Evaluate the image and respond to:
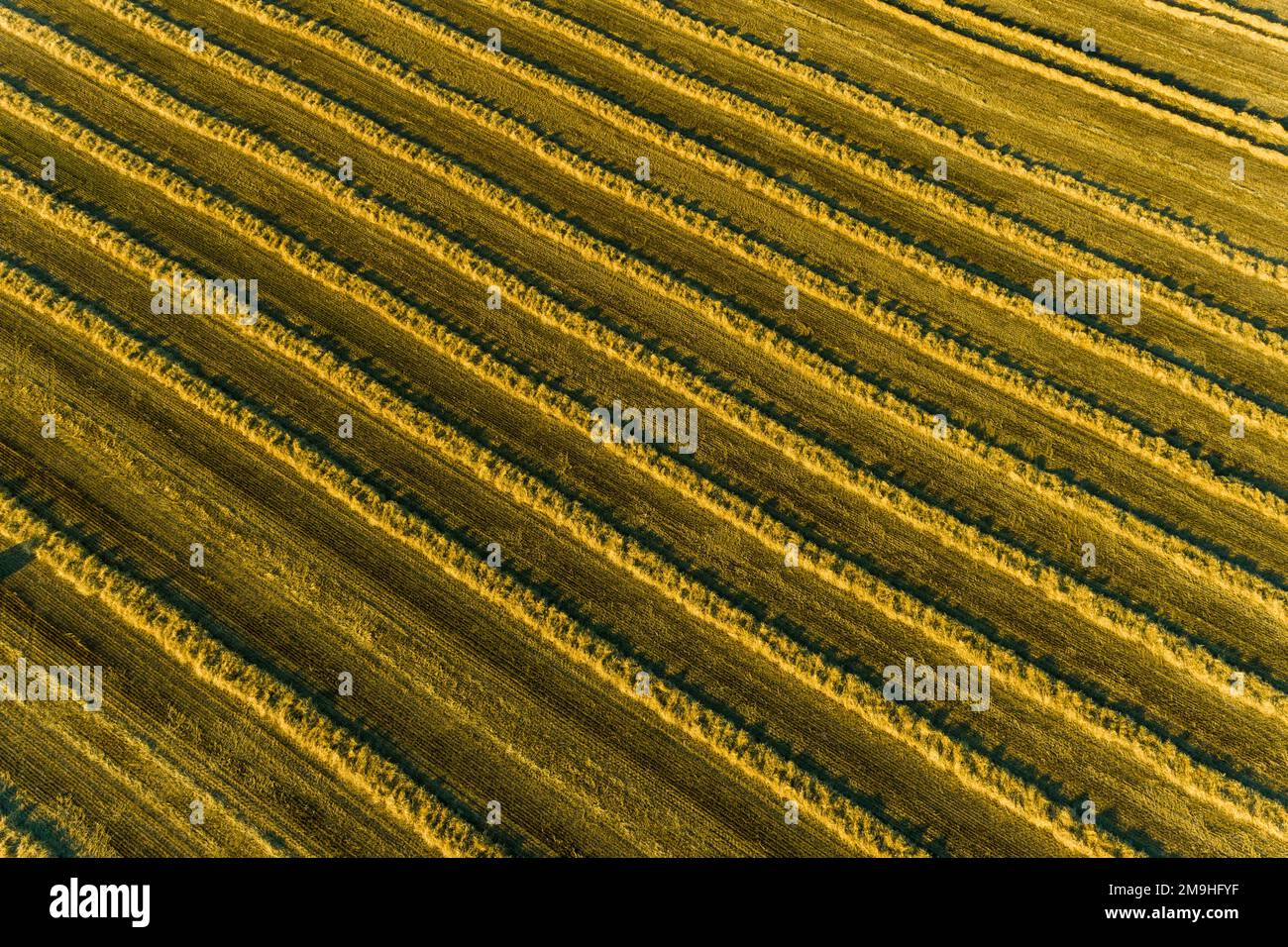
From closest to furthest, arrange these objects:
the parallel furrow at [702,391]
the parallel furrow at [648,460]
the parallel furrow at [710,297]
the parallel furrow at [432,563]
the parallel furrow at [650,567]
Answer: the parallel furrow at [432,563]
the parallel furrow at [650,567]
the parallel furrow at [648,460]
the parallel furrow at [702,391]
the parallel furrow at [710,297]

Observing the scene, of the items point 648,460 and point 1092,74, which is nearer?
point 648,460

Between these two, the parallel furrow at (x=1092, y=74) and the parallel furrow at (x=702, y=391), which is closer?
the parallel furrow at (x=702, y=391)

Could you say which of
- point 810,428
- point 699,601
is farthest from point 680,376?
point 699,601

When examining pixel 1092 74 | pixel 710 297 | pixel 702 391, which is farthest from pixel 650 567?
pixel 1092 74

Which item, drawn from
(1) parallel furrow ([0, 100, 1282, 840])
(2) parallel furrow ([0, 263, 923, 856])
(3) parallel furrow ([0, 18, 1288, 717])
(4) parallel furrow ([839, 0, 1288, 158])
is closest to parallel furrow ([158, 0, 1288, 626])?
(3) parallel furrow ([0, 18, 1288, 717])

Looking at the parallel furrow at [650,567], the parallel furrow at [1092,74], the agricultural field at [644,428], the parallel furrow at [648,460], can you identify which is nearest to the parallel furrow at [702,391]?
the agricultural field at [644,428]

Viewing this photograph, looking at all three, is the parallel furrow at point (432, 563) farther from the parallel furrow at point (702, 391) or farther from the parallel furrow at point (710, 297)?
the parallel furrow at point (710, 297)

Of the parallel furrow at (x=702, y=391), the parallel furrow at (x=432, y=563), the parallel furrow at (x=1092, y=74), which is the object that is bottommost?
the parallel furrow at (x=432, y=563)

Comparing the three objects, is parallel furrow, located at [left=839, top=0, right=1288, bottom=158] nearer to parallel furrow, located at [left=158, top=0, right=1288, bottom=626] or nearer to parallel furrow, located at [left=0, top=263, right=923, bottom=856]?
parallel furrow, located at [left=158, top=0, right=1288, bottom=626]

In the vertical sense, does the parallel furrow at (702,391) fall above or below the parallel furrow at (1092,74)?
below

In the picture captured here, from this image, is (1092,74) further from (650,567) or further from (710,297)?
(650,567)
